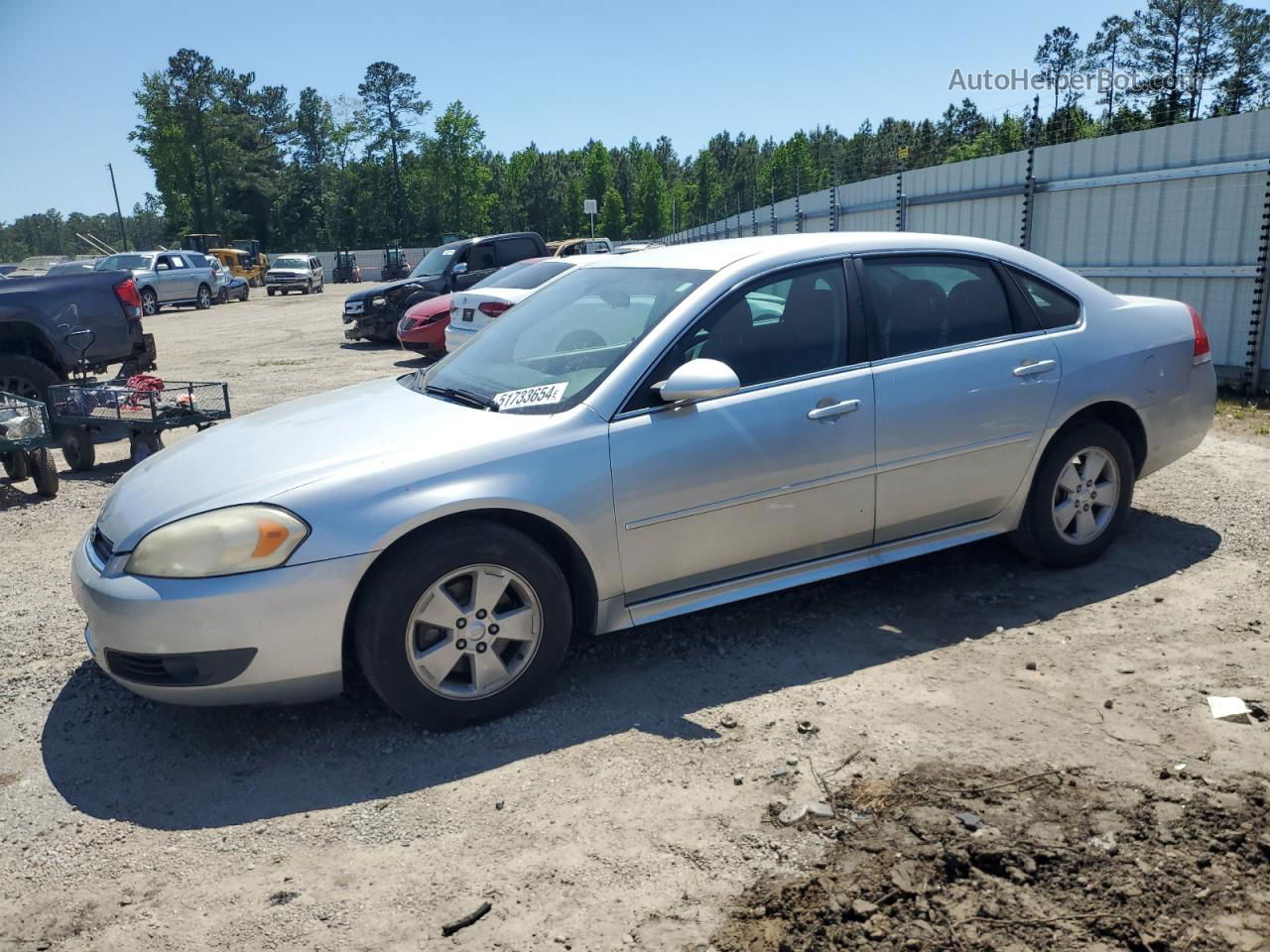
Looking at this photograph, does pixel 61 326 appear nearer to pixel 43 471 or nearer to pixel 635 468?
pixel 43 471

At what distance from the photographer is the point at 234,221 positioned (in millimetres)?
88500

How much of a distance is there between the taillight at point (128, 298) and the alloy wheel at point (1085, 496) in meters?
9.12

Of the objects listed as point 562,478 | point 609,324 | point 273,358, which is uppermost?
point 609,324

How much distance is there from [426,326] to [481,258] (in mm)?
3849

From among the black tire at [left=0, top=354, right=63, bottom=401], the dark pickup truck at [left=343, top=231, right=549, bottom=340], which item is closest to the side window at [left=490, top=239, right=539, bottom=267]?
the dark pickup truck at [left=343, top=231, right=549, bottom=340]

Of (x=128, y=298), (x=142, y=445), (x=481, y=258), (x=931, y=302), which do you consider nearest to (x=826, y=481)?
(x=931, y=302)

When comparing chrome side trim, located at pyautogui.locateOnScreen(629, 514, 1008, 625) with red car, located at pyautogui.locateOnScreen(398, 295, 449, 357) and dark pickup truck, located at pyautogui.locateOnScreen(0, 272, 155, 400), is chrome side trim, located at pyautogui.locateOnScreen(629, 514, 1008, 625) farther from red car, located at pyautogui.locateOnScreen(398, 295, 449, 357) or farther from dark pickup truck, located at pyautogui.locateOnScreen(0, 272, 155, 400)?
red car, located at pyautogui.locateOnScreen(398, 295, 449, 357)

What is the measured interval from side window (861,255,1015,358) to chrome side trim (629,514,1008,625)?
85 centimetres

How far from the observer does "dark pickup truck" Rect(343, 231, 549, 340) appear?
58.7 feet

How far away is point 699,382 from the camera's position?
3.80 meters

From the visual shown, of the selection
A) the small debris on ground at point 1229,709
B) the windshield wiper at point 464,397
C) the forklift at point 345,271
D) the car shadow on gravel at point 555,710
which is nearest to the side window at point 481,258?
the windshield wiper at point 464,397

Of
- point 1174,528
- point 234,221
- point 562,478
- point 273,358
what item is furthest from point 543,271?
point 234,221

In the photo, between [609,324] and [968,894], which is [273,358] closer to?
[609,324]

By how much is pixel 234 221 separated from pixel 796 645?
9412 centimetres
